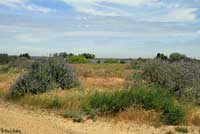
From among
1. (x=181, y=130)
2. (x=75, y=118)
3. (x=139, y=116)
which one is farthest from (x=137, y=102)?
(x=181, y=130)

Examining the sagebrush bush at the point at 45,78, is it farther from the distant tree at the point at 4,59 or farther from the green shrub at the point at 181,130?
the distant tree at the point at 4,59

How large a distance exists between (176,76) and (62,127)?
316 inches

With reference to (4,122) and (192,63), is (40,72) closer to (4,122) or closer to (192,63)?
(192,63)

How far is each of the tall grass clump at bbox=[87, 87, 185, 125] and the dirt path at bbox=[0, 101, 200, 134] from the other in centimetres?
144

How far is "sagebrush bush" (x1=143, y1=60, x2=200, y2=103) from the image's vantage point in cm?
2273

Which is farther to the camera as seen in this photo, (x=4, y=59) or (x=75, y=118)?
(x=4, y=59)

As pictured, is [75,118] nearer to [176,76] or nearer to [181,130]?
[181,130]

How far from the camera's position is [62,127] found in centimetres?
1725

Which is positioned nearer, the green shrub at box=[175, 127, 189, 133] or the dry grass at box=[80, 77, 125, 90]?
the green shrub at box=[175, 127, 189, 133]

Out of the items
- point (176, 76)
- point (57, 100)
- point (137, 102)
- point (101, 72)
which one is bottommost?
point (57, 100)

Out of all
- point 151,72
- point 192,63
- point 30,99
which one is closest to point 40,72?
point 30,99

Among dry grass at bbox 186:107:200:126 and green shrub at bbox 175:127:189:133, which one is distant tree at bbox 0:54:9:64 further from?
green shrub at bbox 175:127:189:133

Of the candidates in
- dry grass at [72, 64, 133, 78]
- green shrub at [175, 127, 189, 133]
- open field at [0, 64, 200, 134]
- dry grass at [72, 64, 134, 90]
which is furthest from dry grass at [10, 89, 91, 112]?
dry grass at [72, 64, 133, 78]

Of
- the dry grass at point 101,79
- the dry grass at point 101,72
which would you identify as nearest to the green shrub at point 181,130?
the dry grass at point 101,79
